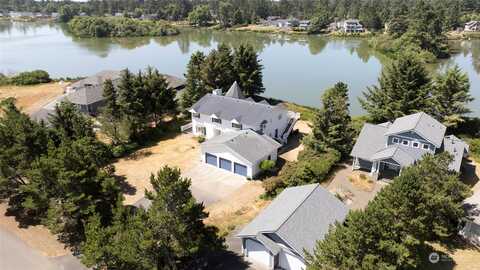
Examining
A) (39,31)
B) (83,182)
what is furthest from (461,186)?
(39,31)

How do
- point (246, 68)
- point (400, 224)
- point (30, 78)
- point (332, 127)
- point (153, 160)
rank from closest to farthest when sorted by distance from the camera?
1. point (400, 224)
2. point (332, 127)
3. point (153, 160)
4. point (246, 68)
5. point (30, 78)

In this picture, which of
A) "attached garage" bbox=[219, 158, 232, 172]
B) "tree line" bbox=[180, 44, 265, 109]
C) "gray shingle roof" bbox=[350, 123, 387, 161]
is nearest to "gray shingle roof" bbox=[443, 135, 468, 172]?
"gray shingle roof" bbox=[350, 123, 387, 161]

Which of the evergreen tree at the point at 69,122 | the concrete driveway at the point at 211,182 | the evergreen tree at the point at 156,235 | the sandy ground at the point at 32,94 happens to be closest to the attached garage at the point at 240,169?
the concrete driveway at the point at 211,182

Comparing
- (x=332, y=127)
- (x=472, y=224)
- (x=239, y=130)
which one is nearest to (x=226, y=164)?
(x=239, y=130)

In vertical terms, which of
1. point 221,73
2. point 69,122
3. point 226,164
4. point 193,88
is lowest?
point 226,164

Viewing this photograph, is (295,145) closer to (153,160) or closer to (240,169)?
(240,169)

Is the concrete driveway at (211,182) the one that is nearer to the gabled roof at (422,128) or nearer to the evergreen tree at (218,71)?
the gabled roof at (422,128)
